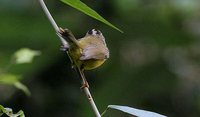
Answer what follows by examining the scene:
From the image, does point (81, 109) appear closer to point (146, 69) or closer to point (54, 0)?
point (146, 69)

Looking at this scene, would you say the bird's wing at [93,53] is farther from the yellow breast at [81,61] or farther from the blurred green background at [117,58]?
the blurred green background at [117,58]

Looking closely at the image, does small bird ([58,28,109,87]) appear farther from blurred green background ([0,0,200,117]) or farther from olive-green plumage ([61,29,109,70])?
blurred green background ([0,0,200,117])

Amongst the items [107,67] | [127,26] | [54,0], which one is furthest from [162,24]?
[54,0]

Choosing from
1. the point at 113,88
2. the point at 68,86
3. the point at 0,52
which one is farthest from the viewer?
the point at 68,86

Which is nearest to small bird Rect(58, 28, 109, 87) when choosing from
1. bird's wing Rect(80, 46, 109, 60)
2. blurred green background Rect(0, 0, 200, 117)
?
bird's wing Rect(80, 46, 109, 60)

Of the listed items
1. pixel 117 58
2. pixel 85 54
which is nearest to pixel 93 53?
pixel 85 54

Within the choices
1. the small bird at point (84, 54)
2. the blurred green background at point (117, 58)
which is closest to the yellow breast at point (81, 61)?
the small bird at point (84, 54)

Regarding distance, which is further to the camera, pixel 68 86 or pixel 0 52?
pixel 68 86

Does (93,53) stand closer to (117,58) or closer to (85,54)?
(85,54)
